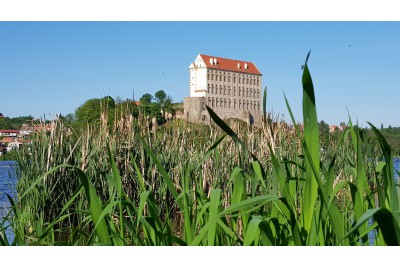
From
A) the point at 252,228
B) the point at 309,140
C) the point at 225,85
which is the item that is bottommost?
the point at 252,228

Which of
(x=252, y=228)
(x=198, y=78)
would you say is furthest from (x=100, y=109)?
(x=198, y=78)

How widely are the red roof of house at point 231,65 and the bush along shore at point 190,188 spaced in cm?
6667

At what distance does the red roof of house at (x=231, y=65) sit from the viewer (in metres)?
74.3

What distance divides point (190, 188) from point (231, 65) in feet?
251

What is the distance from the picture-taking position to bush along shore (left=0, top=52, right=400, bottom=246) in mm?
1491

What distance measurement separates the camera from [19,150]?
6.10 m

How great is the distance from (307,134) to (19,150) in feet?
17.3

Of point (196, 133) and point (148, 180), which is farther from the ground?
point (196, 133)

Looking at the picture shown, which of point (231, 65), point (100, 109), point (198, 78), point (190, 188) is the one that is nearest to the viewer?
point (190, 188)

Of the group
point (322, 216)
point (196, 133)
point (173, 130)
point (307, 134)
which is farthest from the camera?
point (196, 133)

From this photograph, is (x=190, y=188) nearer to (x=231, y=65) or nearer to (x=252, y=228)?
(x=252, y=228)

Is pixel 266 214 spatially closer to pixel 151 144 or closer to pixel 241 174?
pixel 241 174

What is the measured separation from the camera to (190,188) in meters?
3.68
